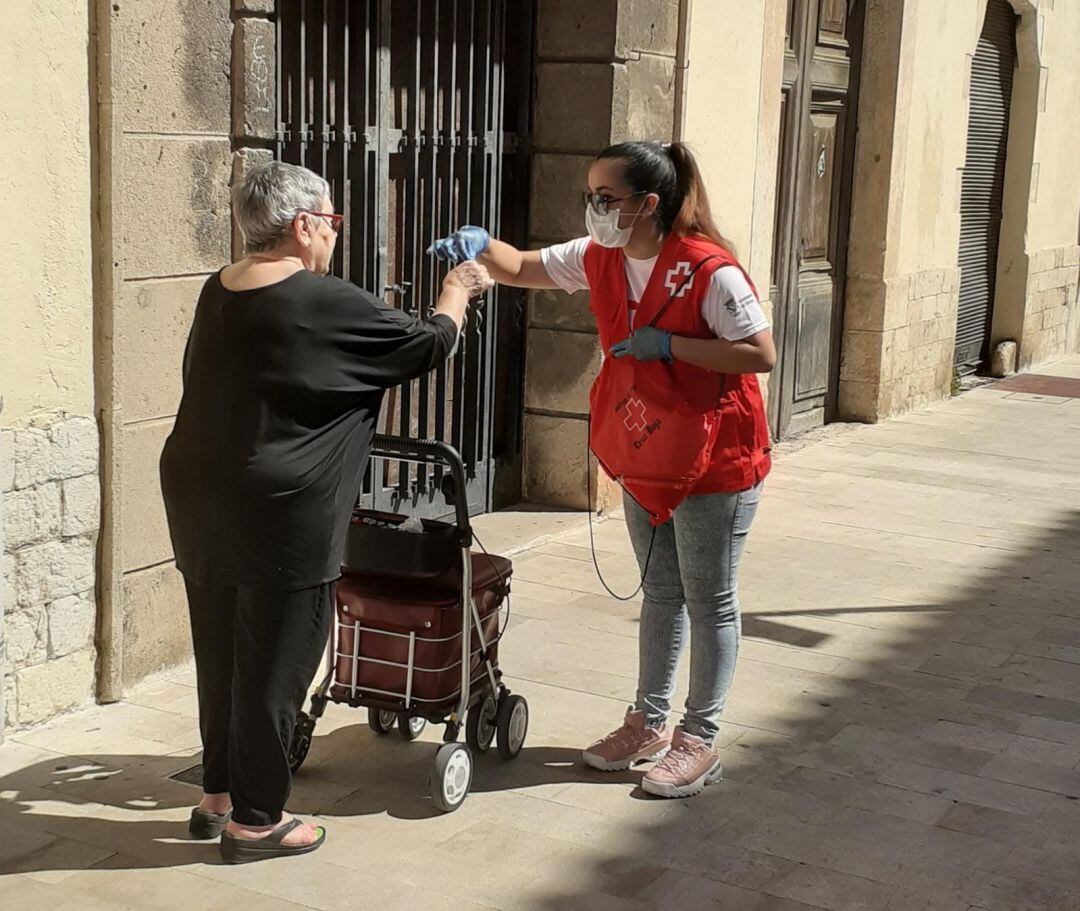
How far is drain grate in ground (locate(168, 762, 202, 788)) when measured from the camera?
458 centimetres

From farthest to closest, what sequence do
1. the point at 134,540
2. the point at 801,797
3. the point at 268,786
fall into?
1. the point at 134,540
2. the point at 801,797
3. the point at 268,786

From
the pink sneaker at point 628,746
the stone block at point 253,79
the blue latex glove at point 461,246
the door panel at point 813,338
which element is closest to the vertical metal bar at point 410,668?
the pink sneaker at point 628,746

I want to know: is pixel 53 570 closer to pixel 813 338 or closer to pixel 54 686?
pixel 54 686

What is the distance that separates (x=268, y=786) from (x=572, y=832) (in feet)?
2.85

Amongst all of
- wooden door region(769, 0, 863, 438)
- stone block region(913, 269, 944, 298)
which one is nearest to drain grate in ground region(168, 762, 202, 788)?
wooden door region(769, 0, 863, 438)

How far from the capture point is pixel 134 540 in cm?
519

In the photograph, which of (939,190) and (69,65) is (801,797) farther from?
(939,190)

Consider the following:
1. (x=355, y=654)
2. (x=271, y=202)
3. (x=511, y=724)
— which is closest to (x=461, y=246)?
(x=271, y=202)

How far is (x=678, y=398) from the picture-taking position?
4.37m

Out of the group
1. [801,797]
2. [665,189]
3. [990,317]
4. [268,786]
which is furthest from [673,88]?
[990,317]

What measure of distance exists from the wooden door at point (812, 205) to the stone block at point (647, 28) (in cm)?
228

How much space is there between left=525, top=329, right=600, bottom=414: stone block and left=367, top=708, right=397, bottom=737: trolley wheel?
3255 millimetres

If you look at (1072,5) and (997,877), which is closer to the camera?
(997,877)

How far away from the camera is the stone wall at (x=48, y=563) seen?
4750 mm
